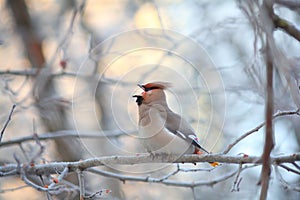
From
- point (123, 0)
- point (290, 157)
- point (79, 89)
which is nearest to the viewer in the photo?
point (290, 157)

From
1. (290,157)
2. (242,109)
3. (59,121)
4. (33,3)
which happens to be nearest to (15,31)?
(33,3)

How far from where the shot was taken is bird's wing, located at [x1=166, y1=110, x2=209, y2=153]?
3.11m

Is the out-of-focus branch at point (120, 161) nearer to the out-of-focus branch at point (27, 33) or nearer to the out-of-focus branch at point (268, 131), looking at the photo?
the out-of-focus branch at point (268, 131)

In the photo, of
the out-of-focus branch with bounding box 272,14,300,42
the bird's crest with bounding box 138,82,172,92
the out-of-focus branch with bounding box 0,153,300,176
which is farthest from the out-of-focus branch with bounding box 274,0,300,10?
the bird's crest with bounding box 138,82,172,92

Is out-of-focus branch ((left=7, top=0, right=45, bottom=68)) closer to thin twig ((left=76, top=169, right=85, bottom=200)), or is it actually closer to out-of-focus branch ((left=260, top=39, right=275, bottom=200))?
thin twig ((left=76, top=169, right=85, bottom=200))

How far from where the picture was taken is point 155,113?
332 cm

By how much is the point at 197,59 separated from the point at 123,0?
5034 mm

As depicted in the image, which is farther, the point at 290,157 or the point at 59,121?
the point at 59,121

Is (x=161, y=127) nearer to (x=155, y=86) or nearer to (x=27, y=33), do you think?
(x=155, y=86)

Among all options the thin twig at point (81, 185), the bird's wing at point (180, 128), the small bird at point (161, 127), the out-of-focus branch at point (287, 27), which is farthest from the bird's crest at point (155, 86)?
the out-of-focus branch at point (287, 27)

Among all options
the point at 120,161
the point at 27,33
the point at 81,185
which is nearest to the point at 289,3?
the point at 120,161

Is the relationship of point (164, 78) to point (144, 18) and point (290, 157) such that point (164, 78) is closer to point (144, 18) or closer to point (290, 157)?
point (290, 157)

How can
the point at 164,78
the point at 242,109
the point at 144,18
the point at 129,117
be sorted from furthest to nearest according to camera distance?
the point at 144,18 < the point at 242,109 < the point at 129,117 < the point at 164,78

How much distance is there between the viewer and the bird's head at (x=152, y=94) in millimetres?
3329
